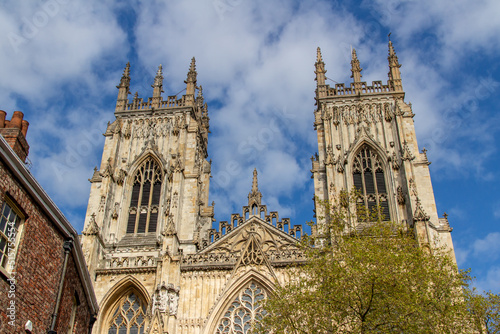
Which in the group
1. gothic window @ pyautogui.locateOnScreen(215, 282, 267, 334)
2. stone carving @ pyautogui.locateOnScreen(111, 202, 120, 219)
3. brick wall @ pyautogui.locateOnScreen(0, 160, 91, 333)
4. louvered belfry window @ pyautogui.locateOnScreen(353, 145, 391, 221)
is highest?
louvered belfry window @ pyautogui.locateOnScreen(353, 145, 391, 221)

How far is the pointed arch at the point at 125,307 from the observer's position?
74.0ft

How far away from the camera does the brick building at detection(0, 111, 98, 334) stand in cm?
1036

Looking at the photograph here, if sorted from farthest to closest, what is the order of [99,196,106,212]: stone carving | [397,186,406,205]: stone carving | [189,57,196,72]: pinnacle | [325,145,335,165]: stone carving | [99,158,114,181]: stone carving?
[189,57,196,72]: pinnacle → [99,158,114,181]: stone carving → [325,145,335,165]: stone carving → [99,196,106,212]: stone carving → [397,186,406,205]: stone carving

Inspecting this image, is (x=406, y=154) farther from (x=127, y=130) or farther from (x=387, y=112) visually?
(x=127, y=130)

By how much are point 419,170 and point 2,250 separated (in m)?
20.3

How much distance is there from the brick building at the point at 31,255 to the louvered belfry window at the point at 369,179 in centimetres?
1563

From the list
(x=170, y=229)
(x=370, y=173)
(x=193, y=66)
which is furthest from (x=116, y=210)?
(x=370, y=173)

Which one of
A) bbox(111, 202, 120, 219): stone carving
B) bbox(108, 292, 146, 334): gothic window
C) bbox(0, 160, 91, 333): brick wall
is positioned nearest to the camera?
bbox(0, 160, 91, 333): brick wall

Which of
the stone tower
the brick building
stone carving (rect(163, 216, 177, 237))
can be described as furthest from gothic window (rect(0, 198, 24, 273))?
the stone tower

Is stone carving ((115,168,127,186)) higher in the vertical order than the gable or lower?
higher

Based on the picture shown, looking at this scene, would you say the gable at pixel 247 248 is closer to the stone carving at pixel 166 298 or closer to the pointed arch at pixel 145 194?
the stone carving at pixel 166 298

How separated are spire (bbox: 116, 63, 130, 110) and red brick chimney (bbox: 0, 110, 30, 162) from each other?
18.5m

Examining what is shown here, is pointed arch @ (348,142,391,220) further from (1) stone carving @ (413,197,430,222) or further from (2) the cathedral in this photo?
(1) stone carving @ (413,197,430,222)

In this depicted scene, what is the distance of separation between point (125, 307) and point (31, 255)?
12.6 meters
